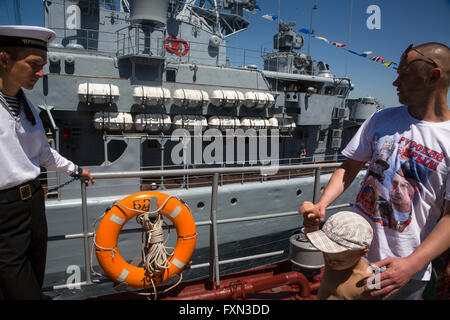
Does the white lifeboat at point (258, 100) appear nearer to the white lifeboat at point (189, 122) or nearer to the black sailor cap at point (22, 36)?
the white lifeboat at point (189, 122)

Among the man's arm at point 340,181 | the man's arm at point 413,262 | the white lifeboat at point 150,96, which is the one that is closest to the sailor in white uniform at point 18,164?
the man's arm at point 340,181

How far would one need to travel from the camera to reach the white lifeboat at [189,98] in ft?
26.9

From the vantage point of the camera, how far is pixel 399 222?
1383 millimetres

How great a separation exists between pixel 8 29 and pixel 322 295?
2162 millimetres

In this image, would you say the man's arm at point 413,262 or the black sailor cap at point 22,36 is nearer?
the man's arm at point 413,262

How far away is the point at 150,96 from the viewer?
7723 millimetres

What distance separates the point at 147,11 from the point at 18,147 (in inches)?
329

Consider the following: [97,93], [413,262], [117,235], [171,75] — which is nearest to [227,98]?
[171,75]

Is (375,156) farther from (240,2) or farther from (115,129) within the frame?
(240,2)

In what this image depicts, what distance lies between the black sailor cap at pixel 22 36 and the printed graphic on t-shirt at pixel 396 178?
77.9 inches

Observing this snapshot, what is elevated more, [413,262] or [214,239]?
[413,262]

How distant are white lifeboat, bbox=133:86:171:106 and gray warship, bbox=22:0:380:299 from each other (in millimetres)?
29

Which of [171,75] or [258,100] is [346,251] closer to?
[258,100]

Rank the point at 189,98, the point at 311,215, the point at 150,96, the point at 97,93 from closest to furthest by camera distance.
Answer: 1. the point at 311,215
2. the point at 97,93
3. the point at 150,96
4. the point at 189,98
